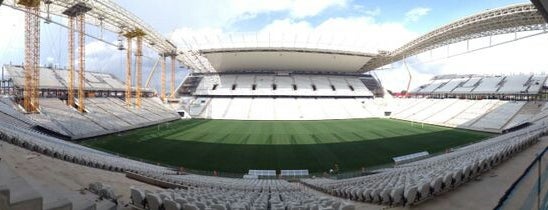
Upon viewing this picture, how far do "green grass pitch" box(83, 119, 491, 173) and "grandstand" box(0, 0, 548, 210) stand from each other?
0.17m

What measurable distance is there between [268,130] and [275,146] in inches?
450

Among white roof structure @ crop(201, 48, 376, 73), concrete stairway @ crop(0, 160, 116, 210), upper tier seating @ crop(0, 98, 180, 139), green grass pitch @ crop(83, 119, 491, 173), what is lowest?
green grass pitch @ crop(83, 119, 491, 173)

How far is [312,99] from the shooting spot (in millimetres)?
65125

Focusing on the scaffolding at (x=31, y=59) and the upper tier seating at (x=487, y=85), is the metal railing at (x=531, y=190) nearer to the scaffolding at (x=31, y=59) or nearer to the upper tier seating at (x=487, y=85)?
the scaffolding at (x=31, y=59)

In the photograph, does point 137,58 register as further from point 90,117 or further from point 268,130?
point 268,130

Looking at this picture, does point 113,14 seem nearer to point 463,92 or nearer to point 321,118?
point 321,118

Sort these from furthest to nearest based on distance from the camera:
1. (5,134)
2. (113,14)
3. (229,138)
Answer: (113,14) → (229,138) → (5,134)

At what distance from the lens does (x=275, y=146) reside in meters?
29.5

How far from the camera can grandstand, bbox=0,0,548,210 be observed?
7977mm

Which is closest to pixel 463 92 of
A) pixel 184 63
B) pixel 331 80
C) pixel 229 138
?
pixel 331 80

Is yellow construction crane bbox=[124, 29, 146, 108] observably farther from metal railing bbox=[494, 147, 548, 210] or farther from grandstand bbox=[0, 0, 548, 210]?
metal railing bbox=[494, 147, 548, 210]

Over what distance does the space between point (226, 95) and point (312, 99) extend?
16035mm

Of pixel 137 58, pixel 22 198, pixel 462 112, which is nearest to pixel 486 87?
pixel 462 112

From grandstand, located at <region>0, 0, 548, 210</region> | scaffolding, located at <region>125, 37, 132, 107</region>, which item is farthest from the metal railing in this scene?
scaffolding, located at <region>125, 37, 132, 107</region>
